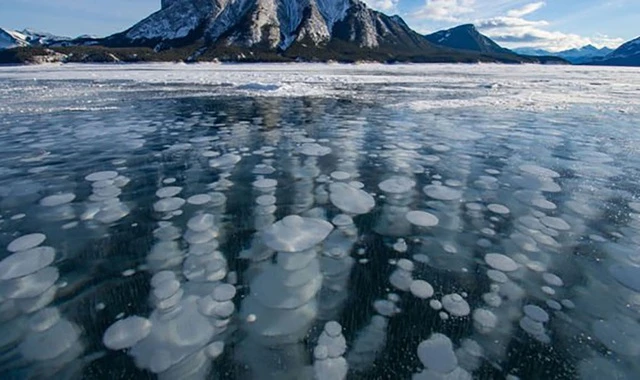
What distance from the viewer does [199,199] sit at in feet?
16.9

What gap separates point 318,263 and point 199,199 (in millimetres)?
2410

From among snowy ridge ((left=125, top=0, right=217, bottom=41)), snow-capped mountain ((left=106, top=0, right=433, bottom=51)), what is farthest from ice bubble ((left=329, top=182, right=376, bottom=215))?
snowy ridge ((left=125, top=0, right=217, bottom=41))

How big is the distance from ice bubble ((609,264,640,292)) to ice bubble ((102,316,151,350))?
419 centimetres

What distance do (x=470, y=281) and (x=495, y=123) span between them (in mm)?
9863

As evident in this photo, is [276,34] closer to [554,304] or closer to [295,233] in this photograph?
[295,233]

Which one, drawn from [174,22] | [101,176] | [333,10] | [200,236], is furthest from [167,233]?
[333,10]

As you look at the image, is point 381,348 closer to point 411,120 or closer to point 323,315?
point 323,315

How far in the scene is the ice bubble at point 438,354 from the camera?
7.76 ft

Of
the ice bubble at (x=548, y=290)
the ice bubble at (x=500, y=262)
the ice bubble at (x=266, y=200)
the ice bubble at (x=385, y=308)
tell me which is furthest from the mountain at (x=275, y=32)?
the ice bubble at (x=385, y=308)

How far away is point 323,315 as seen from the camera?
9.26ft

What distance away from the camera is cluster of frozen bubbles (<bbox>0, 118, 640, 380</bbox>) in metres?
2.46

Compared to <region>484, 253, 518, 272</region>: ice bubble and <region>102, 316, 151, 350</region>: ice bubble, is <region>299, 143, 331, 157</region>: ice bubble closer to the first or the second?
<region>484, 253, 518, 272</region>: ice bubble

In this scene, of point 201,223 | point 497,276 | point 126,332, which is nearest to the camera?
point 126,332

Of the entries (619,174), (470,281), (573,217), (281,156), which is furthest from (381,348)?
(619,174)
